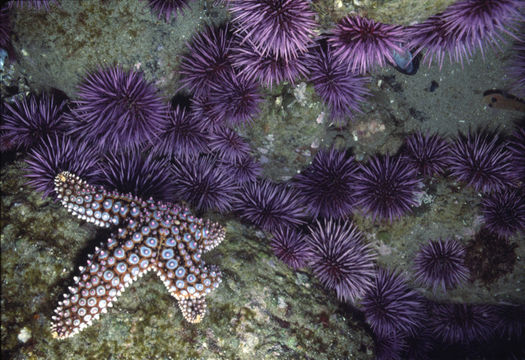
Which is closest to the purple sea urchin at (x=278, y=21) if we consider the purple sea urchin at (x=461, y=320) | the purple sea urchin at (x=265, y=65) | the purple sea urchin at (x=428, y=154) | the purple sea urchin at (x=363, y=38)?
the purple sea urchin at (x=265, y=65)

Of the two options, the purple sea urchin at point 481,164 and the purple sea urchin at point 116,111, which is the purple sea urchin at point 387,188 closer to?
the purple sea urchin at point 481,164

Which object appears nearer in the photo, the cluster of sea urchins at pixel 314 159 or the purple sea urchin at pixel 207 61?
the cluster of sea urchins at pixel 314 159

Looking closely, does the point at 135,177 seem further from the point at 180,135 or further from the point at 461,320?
the point at 461,320

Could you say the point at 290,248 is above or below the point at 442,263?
below

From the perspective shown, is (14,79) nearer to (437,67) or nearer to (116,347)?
(116,347)

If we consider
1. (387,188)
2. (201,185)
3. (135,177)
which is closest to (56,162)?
(135,177)

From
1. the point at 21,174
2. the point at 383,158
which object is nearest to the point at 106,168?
the point at 21,174

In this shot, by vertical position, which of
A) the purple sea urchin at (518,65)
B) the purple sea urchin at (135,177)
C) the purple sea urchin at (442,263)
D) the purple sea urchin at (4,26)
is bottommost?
the purple sea urchin at (4,26)
